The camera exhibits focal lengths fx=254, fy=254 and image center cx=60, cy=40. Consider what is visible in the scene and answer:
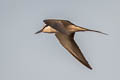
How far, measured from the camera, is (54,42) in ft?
4.68

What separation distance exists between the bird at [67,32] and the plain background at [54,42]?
0.05 metres

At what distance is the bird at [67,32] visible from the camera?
4.28ft

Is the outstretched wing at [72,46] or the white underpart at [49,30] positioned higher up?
the white underpart at [49,30]

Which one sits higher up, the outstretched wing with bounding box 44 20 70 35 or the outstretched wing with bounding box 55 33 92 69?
the outstretched wing with bounding box 44 20 70 35

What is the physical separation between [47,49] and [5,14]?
0.34 meters

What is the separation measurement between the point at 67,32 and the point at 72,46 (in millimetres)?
79

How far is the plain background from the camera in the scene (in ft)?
4.34

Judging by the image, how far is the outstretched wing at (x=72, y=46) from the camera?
1.30 metres

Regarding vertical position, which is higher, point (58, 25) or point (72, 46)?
point (58, 25)

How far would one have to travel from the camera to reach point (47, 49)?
1441 millimetres

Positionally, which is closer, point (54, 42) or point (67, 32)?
point (67, 32)

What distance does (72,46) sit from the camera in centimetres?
133

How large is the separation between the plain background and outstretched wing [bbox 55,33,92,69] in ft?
0.14

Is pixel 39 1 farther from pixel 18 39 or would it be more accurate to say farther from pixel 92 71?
pixel 92 71
